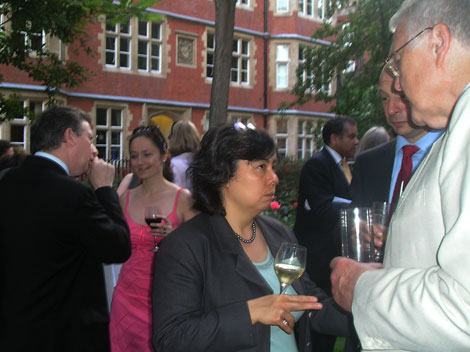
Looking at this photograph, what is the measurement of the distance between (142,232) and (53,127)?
1182mm

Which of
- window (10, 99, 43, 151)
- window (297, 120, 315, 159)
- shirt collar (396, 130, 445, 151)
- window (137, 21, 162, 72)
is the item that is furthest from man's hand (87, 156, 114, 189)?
window (297, 120, 315, 159)

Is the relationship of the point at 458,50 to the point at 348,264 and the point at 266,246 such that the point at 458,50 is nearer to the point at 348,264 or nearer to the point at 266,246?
the point at 348,264

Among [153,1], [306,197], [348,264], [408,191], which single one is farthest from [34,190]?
[153,1]

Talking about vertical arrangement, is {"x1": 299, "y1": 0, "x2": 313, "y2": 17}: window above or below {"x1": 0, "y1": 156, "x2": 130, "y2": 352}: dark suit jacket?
above

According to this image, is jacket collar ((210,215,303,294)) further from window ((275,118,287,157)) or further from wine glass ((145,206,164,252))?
window ((275,118,287,157))

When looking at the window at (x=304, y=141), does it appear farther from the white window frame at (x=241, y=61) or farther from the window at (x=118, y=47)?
the window at (x=118, y=47)

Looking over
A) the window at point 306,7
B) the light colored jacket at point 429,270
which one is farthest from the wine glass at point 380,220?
the window at point 306,7

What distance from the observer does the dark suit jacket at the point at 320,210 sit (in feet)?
14.5

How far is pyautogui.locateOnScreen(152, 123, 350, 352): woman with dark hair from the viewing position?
2.04m

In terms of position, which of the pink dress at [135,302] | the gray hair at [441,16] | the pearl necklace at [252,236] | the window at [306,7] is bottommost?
the pink dress at [135,302]

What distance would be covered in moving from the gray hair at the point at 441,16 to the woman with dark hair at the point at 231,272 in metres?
1.06

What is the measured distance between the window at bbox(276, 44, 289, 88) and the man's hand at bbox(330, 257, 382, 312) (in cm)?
2444

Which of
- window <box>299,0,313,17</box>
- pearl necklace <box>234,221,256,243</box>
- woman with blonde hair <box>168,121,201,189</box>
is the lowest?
pearl necklace <box>234,221,256,243</box>

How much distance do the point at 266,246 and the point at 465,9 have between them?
1.51m
